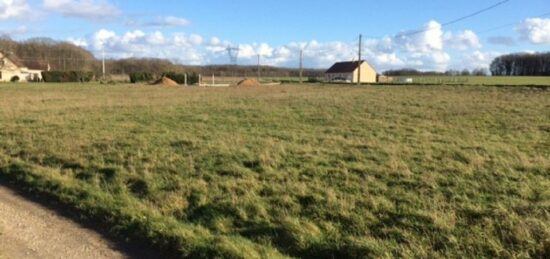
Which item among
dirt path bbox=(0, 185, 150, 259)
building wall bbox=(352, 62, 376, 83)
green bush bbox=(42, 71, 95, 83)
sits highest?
building wall bbox=(352, 62, 376, 83)

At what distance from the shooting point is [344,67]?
123 metres

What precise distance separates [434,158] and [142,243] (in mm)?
6410

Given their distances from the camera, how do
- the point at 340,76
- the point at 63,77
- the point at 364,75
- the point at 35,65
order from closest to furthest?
1. the point at 63,77
2. the point at 35,65
3. the point at 364,75
4. the point at 340,76

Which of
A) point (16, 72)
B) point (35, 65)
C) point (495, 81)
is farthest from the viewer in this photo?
point (35, 65)

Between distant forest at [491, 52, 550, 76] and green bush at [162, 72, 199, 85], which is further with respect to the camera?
distant forest at [491, 52, 550, 76]

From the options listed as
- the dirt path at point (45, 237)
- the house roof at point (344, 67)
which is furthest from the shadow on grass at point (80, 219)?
the house roof at point (344, 67)

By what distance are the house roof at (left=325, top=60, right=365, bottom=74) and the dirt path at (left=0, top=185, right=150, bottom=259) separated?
112509 millimetres

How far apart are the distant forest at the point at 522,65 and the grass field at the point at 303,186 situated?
136651mm

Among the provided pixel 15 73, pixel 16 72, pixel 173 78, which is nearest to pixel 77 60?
pixel 16 72

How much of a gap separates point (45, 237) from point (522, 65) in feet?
524

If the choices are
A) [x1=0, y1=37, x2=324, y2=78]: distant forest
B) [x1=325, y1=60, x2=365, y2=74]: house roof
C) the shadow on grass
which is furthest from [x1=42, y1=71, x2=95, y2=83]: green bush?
the shadow on grass

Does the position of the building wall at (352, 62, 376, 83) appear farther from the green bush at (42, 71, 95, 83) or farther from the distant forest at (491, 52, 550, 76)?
the green bush at (42, 71, 95, 83)

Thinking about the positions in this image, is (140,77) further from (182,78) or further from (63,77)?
(63,77)

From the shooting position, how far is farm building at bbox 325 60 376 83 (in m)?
116
